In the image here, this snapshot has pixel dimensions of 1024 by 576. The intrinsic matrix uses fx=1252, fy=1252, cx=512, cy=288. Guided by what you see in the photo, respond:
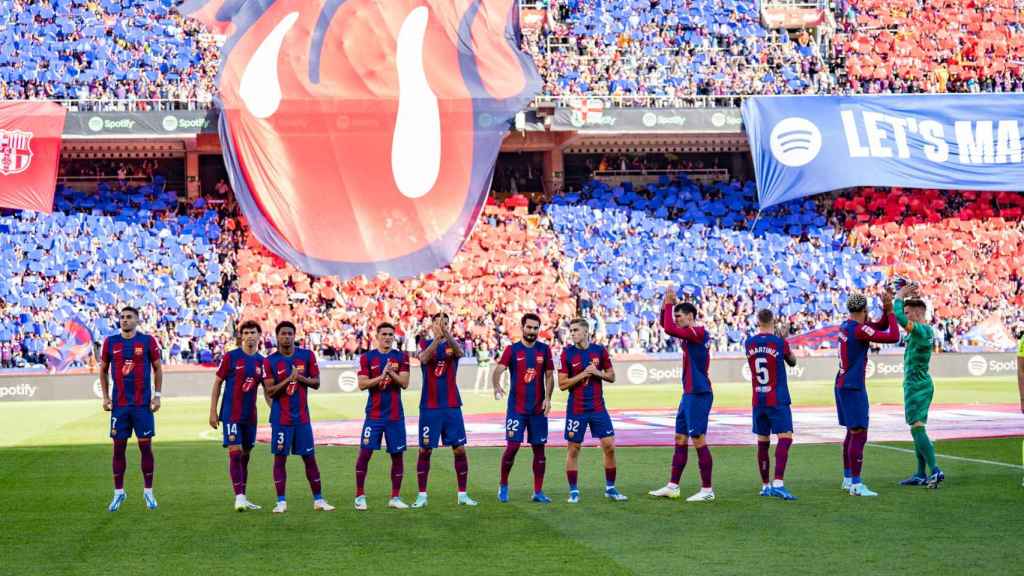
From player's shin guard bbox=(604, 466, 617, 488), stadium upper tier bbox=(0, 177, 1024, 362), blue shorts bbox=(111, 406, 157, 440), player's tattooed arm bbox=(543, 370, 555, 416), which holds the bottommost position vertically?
player's shin guard bbox=(604, 466, 617, 488)

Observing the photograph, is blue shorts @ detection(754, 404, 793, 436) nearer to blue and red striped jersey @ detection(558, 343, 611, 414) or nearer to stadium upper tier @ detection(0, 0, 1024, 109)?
blue and red striped jersey @ detection(558, 343, 611, 414)

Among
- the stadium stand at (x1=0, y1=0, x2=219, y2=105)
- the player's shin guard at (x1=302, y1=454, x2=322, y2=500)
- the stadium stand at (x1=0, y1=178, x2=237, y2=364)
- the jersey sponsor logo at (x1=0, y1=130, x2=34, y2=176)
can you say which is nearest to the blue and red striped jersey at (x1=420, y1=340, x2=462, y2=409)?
the player's shin guard at (x1=302, y1=454, x2=322, y2=500)

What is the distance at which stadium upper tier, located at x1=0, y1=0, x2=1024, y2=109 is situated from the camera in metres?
44.2

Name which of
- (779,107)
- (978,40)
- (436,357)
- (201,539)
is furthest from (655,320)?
(201,539)

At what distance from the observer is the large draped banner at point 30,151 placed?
134 feet

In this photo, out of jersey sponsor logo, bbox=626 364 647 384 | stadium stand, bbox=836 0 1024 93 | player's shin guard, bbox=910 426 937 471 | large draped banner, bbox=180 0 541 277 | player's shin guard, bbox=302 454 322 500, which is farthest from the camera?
stadium stand, bbox=836 0 1024 93

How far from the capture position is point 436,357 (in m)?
13.6

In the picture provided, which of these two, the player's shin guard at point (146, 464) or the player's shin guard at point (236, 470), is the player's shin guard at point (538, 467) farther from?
the player's shin guard at point (146, 464)

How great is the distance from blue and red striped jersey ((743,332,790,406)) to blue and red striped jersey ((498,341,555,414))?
90.4 inches

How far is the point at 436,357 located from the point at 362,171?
27.2 metres

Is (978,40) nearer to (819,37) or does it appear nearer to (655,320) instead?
(819,37)

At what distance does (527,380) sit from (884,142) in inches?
1362

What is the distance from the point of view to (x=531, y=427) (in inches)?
542

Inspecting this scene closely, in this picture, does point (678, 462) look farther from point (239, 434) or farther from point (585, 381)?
point (239, 434)
